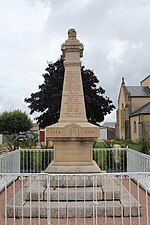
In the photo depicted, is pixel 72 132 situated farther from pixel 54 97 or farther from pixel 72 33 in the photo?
pixel 54 97

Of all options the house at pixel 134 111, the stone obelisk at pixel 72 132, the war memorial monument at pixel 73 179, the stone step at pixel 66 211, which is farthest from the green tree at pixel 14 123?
the stone step at pixel 66 211

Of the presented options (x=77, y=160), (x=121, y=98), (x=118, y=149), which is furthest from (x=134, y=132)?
(x=77, y=160)

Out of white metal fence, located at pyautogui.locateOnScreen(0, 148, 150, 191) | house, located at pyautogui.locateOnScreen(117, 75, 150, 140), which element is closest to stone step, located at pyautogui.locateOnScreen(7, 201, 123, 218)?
white metal fence, located at pyautogui.locateOnScreen(0, 148, 150, 191)

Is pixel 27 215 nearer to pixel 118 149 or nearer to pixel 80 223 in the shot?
pixel 80 223

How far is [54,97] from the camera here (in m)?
31.7

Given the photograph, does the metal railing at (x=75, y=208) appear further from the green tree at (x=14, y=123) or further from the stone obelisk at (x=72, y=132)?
the green tree at (x=14, y=123)

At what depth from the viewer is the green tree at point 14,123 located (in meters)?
53.8

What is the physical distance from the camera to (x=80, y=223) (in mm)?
5801

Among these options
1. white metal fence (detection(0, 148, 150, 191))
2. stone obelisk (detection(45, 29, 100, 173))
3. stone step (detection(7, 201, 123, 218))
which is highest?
stone obelisk (detection(45, 29, 100, 173))

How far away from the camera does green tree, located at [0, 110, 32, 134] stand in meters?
53.8

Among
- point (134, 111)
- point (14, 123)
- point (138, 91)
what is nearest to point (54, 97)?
point (134, 111)

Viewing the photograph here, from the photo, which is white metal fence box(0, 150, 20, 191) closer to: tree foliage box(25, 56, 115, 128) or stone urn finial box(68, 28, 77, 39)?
stone urn finial box(68, 28, 77, 39)

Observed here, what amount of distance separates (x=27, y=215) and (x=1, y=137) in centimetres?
3473

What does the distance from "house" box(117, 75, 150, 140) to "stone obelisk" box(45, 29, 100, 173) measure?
101ft
